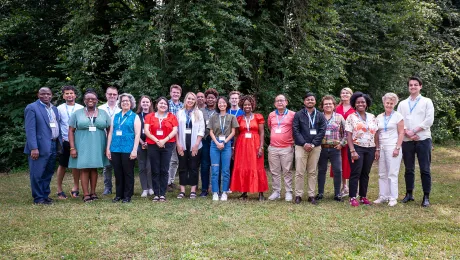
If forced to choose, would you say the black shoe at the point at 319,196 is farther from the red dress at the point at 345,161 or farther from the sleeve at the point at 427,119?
the sleeve at the point at 427,119

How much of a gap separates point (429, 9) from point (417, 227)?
11.8m

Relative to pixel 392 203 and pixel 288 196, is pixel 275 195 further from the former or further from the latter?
pixel 392 203

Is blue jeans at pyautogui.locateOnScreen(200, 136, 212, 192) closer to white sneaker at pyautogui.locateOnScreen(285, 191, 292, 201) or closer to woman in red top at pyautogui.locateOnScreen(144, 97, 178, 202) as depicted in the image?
woman in red top at pyautogui.locateOnScreen(144, 97, 178, 202)

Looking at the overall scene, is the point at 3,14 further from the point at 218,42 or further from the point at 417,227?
the point at 417,227

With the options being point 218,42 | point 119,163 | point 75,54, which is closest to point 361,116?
point 119,163

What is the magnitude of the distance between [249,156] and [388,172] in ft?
7.19


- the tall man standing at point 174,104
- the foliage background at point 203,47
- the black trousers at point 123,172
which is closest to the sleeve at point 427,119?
the tall man standing at point 174,104

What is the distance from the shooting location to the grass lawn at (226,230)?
4.34 metres

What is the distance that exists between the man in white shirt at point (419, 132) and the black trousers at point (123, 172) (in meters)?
4.35

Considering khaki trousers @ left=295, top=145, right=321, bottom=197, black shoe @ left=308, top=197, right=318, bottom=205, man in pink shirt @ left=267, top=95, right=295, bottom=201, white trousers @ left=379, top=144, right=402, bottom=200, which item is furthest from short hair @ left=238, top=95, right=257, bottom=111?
white trousers @ left=379, top=144, right=402, bottom=200

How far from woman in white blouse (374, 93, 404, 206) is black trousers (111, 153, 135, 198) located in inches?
153

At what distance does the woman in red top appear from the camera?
22.7 ft

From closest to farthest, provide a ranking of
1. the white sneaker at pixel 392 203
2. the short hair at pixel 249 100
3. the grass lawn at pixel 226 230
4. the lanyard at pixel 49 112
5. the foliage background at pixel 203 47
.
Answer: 1. the grass lawn at pixel 226 230
2. the white sneaker at pixel 392 203
3. the lanyard at pixel 49 112
4. the short hair at pixel 249 100
5. the foliage background at pixel 203 47

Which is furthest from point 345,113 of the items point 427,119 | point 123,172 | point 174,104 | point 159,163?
Answer: point 123,172
